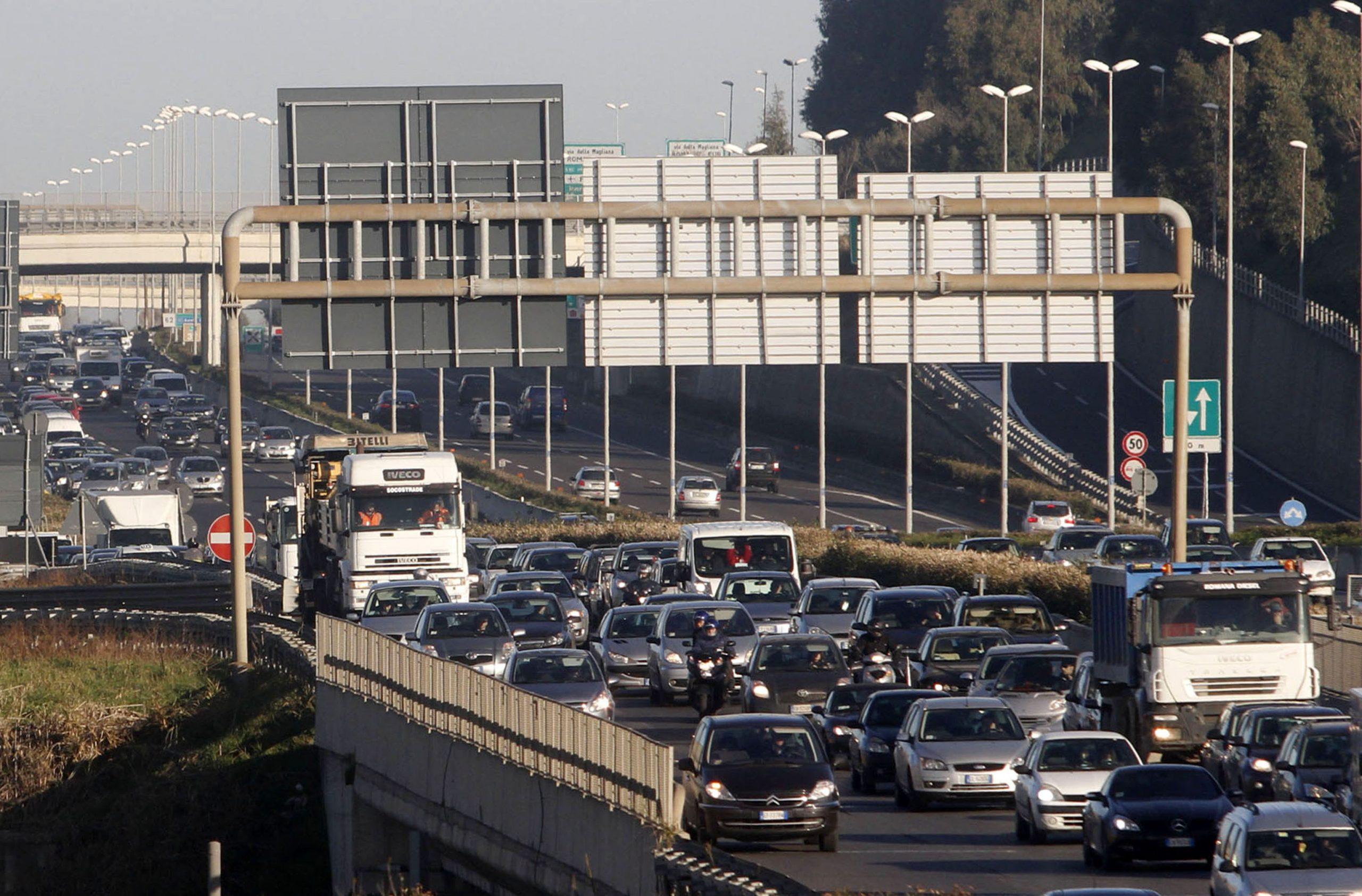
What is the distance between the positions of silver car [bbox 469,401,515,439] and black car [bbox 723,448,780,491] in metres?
17.5

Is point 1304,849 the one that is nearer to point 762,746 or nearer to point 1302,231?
point 762,746

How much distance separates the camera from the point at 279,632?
1507 inches

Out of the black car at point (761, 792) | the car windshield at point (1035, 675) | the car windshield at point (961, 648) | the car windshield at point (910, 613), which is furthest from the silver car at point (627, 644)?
the black car at point (761, 792)

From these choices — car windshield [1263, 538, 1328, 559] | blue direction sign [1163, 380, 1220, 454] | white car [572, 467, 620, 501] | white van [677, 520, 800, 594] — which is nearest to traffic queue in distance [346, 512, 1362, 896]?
white van [677, 520, 800, 594]

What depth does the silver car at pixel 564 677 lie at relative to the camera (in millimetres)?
28703

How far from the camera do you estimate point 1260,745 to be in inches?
938

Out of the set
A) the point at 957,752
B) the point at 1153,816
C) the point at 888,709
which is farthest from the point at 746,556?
the point at 1153,816

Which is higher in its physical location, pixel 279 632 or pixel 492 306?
pixel 492 306

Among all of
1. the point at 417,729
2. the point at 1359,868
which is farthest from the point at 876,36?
the point at 1359,868

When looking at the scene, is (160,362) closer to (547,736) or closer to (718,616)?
(718,616)

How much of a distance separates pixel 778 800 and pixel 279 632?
18999mm

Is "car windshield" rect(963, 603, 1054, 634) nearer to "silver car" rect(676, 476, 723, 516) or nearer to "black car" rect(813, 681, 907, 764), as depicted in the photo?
"black car" rect(813, 681, 907, 764)

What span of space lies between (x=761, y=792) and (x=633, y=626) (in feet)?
53.0

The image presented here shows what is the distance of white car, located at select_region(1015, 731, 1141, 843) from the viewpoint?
71.8 ft
